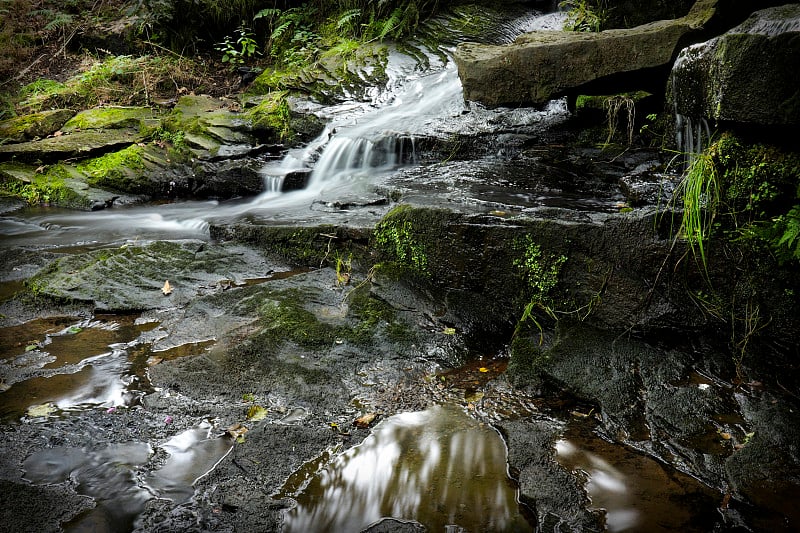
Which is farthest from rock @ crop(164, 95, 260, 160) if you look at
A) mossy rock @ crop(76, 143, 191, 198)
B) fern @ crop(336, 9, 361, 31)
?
fern @ crop(336, 9, 361, 31)

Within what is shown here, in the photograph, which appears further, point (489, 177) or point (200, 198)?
point (200, 198)

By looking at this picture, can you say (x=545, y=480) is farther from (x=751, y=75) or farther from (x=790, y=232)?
(x=751, y=75)

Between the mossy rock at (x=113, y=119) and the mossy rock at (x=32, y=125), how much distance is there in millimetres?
227

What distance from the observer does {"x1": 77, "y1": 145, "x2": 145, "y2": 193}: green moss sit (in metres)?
8.05

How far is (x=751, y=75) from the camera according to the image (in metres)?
→ 3.29

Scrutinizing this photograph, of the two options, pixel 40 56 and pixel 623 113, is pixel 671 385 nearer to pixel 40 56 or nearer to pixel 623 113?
pixel 623 113

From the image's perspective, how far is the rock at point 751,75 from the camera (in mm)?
3143

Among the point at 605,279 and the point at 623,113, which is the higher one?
the point at 623,113

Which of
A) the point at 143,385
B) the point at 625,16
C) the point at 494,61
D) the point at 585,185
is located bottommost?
the point at 143,385

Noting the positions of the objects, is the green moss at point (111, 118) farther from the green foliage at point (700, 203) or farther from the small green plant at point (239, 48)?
the green foliage at point (700, 203)

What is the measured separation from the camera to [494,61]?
256 inches

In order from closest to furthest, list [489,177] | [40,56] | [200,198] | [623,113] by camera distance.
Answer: [489,177] < [623,113] < [200,198] < [40,56]

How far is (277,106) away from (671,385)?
24.3 ft

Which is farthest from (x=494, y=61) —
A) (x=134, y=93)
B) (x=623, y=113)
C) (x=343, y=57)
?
(x=134, y=93)
